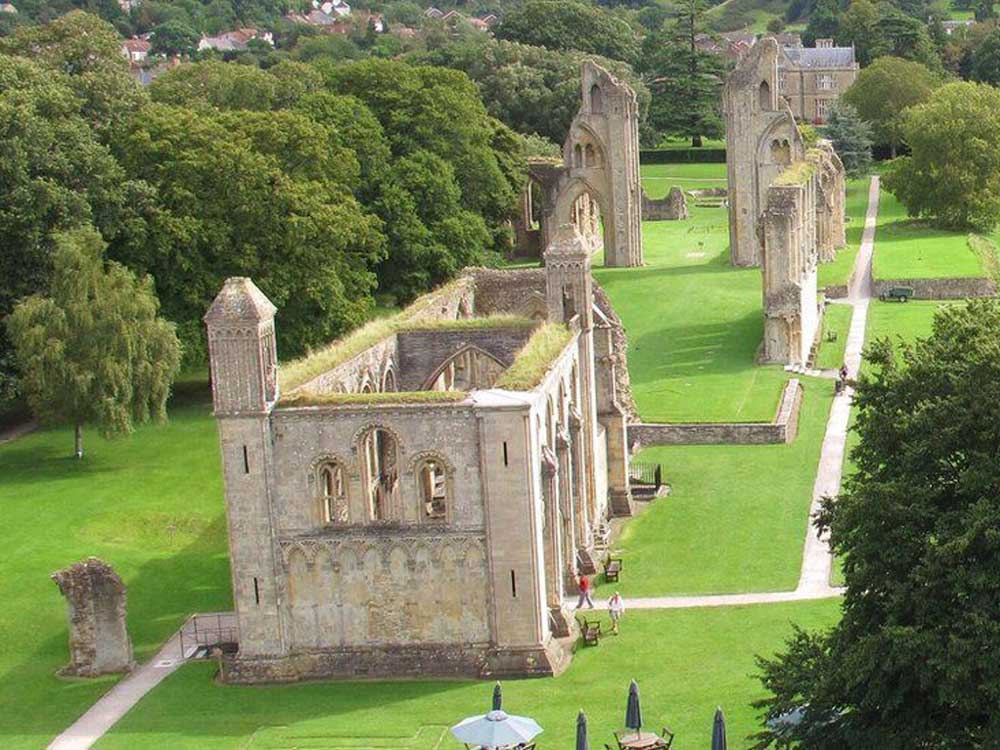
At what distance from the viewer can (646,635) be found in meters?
39.4

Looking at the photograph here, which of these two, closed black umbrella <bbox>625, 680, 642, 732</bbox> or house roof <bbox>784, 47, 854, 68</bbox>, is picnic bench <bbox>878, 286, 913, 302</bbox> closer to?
closed black umbrella <bbox>625, 680, 642, 732</bbox>

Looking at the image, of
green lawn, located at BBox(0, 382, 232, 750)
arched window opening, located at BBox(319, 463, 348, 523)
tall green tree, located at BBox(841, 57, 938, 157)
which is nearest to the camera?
arched window opening, located at BBox(319, 463, 348, 523)

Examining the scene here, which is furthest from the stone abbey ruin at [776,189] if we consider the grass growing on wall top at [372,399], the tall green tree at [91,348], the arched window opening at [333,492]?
the grass growing on wall top at [372,399]

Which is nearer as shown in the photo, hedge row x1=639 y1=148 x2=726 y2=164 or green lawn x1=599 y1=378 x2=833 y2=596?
green lawn x1=599 y1=378 x2=833 y2=596

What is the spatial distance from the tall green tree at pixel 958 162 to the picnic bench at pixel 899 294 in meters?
17.1

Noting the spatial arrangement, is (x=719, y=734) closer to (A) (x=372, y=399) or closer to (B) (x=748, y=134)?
(A) (x=372, y=399)

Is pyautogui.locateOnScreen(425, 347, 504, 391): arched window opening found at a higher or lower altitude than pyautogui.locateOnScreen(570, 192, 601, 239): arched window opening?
lower

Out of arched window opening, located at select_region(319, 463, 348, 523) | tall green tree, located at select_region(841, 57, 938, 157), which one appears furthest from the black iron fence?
tall green tree, located at select_region(841, 57, 938, 157)

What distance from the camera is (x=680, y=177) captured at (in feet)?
411

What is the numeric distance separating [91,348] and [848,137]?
76000 mm

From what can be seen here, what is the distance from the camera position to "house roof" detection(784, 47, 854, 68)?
15438 cm

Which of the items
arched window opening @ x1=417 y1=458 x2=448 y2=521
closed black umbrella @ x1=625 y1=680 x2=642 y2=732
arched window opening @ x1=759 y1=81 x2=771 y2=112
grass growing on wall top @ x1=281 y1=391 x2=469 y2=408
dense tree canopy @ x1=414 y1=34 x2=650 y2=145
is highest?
dense tree canopy @ x1=414 y1=34 x2=650 y2=145

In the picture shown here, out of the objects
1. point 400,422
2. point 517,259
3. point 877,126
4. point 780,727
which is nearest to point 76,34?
point 517,259

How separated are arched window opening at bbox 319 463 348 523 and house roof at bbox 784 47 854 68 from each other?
4809 inches
